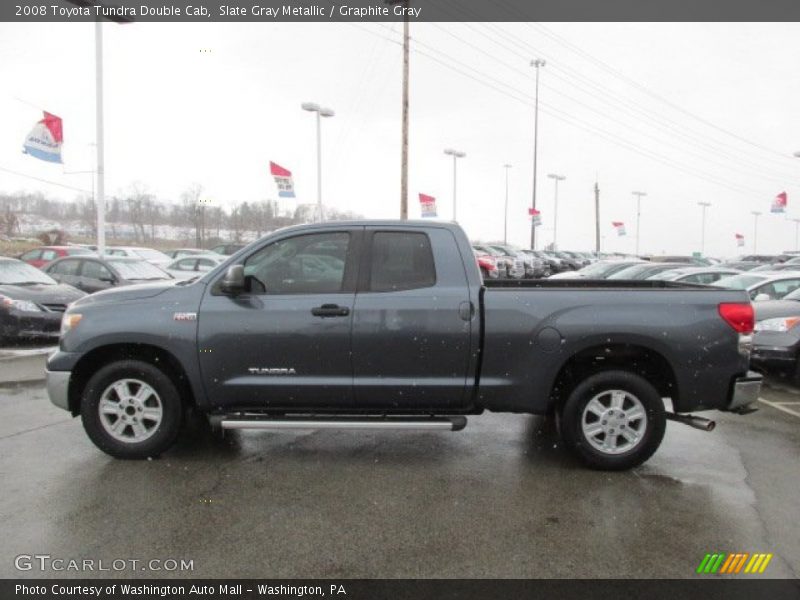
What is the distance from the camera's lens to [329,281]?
15.8 ft

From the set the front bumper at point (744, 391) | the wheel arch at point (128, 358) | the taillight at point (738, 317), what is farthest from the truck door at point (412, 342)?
the front bumper at point (744, 391)

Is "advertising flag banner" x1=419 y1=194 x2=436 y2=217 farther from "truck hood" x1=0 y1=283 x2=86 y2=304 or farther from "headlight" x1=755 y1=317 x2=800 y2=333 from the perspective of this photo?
"headlight" x1=755 y1=317 x2=800 y2=333

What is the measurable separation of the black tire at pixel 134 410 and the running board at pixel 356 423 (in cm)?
45

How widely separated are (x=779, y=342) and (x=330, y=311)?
6234 mm

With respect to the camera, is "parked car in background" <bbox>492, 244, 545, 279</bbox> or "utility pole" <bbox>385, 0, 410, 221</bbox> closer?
"utility pole" <bbox>385, 0, 410, 221</bbox>

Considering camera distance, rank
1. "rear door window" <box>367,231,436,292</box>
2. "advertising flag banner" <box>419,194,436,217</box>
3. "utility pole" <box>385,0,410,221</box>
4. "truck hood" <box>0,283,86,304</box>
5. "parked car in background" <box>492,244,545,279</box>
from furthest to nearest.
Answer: "parked car in background" <box>492,244,545,279</box>
"advertising flag banner" <box>419,194,436,217</box>
"utility pole" <box>385,0,410,221</box>
"truck hood" <box>0,283,86,304</box>
"rear door window" <box>367,231,436,292</box>

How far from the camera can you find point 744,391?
4.64m

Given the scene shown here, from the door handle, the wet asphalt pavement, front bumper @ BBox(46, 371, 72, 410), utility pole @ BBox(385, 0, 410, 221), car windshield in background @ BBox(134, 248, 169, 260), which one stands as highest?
utility pole @ BBox(385, 0, 410, 221)

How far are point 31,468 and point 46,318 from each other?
6662 millimetres

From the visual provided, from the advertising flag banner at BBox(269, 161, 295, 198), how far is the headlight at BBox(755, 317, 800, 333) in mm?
19256

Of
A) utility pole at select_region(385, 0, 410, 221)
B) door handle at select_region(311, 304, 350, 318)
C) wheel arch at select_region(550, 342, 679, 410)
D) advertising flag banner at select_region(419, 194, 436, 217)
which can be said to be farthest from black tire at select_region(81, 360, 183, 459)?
advertising flag banner at select_region(419, 194, 436, 217)

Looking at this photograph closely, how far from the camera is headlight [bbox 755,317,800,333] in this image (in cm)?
779
